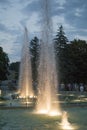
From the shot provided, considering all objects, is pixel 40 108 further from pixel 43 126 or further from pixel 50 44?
pixel 43 126

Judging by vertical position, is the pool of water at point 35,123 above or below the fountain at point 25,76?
below

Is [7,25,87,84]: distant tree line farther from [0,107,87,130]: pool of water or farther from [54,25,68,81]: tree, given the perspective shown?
[0,107,87,130]: pool of water

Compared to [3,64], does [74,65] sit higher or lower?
lower

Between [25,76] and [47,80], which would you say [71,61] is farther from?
[47,80]

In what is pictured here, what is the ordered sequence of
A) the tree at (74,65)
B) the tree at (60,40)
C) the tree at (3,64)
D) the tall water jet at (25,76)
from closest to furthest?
the tall water jet at (25,76) < the tree at (74,65) < the tree at (60,40) < the tree at (3,64)

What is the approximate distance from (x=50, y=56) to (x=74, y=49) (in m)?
49.4

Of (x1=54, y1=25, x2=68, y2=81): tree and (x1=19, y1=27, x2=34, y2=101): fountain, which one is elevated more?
(x1=54, y1=25, x2=68, y2=81): tree

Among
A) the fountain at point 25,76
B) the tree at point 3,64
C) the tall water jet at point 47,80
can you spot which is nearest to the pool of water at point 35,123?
the tall water jet at point 47,80

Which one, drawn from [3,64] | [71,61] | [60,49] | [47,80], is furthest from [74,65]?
[47,80]

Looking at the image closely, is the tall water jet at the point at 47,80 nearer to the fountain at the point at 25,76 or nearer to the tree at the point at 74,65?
the fountain at the point at 25,76

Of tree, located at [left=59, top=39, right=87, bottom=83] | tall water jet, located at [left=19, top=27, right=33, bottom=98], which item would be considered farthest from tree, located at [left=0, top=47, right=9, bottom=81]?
tall water jet, located at [left=19, top=27, right=33, bottom=98]

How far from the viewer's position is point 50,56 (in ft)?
89.9

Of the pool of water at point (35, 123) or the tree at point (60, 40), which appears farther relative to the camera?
the tree at point (60, 40)

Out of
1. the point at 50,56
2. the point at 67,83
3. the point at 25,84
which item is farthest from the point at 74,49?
the point at 50,56
